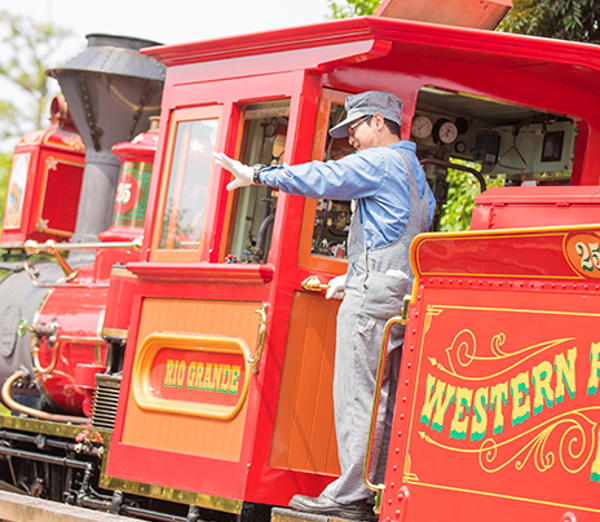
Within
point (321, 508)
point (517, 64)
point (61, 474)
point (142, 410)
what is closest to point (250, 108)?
point (517, 64)

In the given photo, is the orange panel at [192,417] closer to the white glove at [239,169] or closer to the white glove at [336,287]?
the white glove at [336,287]

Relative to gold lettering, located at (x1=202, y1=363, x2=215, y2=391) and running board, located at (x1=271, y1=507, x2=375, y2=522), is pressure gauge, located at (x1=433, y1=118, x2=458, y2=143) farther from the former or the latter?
running board, located at (x1=271, y1=507, x2=375, y2=522)

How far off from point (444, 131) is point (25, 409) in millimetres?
3257

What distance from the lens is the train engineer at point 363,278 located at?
3.75 meters

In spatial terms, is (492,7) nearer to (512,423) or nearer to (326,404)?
(326,404)

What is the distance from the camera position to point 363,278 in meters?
3.83

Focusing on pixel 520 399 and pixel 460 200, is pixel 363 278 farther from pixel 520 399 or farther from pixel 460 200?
pixel 460 200

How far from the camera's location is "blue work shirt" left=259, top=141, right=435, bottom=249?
12.3ft

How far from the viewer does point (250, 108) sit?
4672mm

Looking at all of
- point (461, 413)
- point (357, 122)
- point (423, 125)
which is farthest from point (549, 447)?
point (423, 125)

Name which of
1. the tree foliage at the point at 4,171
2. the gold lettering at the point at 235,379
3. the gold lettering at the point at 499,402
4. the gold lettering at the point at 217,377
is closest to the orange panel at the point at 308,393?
the gold lettering at the point at 235,379

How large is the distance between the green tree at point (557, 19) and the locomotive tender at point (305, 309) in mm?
5276

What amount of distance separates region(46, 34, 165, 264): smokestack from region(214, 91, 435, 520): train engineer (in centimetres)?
402

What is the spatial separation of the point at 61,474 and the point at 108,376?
102 centimetres
